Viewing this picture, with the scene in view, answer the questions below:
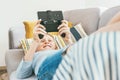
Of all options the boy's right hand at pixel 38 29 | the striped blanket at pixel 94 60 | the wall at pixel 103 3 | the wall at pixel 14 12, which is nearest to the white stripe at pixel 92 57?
the striped blanket at pixel 94 60

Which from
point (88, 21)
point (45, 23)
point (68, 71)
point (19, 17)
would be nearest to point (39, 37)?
point (45, 23)

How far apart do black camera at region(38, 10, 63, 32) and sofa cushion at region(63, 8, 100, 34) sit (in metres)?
0.58

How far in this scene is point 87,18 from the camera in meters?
1.99

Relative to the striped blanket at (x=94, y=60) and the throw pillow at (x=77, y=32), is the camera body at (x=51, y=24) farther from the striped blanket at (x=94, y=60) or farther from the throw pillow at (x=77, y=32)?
the striped blanket at (x=94, y=60)

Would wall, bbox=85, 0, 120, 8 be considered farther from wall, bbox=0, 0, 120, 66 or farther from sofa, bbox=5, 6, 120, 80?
sofa, bbox=5, 6, 120, 80

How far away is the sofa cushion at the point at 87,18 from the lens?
1.93m

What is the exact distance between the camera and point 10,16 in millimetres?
2742

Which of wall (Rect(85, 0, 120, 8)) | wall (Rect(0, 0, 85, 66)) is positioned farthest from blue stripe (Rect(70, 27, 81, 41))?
wall (Rect(0, 0, 85, 66))

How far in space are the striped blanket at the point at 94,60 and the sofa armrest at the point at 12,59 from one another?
105 centimetres

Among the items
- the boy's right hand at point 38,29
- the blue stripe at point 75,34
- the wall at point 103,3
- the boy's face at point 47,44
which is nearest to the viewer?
the boy's right hand at point 38,29

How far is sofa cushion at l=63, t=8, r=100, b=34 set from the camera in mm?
1934

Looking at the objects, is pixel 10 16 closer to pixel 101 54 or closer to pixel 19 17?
pixel 19 17

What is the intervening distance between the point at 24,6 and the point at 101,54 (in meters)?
2.25

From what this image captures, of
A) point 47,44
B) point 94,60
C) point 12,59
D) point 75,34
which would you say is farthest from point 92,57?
point 75,34
